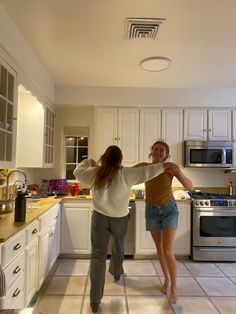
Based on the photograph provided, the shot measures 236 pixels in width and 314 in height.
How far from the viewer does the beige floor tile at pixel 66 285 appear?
→ 287 centimetres

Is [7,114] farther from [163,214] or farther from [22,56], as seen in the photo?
[163,214]

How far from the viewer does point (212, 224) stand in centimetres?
385

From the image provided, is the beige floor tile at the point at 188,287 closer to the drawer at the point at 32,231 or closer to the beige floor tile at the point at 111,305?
the beige floor tile at the point at 111,305

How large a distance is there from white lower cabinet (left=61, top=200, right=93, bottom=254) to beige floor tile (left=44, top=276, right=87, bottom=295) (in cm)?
65

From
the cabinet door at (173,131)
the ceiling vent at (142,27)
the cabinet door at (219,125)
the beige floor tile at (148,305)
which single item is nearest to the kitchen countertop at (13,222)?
the beige floor tile at (148,305)

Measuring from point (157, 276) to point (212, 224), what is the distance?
1.10 meters

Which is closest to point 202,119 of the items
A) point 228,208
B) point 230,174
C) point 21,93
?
point 230,174

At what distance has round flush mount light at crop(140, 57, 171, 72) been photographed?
10.2ft

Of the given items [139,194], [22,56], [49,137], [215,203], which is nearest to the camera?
[22,56]

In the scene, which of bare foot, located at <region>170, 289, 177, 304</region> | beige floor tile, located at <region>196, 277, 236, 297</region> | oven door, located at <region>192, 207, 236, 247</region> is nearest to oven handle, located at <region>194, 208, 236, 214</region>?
oven door, located at <region>192, 207, 236, 247</region>

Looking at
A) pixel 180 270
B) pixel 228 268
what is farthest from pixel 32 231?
pixel 228 268

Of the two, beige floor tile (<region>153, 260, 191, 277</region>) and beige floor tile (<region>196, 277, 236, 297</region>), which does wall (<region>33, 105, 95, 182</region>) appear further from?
beige floor tile (<region>196, 277, 236, 297</region>)

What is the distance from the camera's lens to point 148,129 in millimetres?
4262

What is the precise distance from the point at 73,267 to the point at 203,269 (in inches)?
65.1
